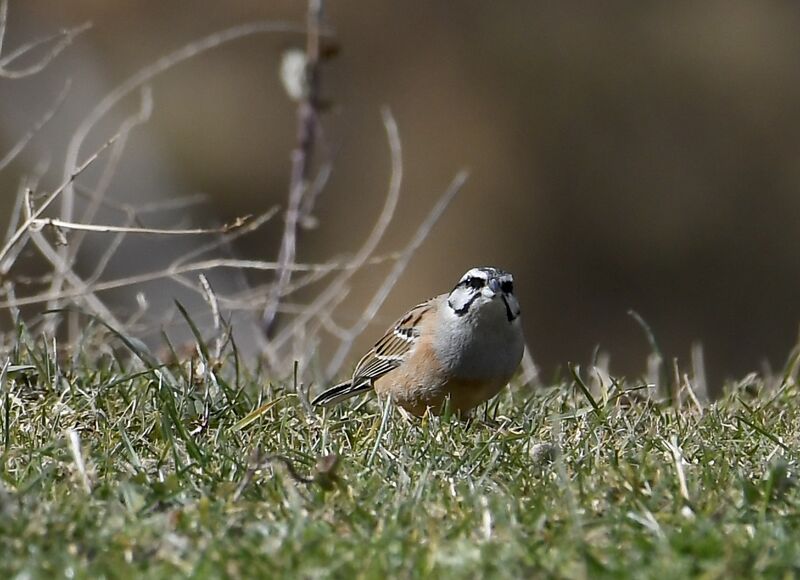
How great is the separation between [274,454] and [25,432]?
0.94 m

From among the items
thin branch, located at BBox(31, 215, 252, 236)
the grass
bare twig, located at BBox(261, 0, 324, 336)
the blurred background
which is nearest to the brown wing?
the grass

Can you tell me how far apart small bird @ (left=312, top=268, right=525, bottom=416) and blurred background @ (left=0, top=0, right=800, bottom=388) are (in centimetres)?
562

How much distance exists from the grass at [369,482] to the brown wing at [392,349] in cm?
57

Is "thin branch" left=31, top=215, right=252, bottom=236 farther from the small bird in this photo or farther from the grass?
the small bird

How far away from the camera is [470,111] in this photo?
513 inches

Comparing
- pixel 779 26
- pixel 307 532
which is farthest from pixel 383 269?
pixel 307 532

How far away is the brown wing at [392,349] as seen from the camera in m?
6.15

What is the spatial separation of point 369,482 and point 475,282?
6.82 ft

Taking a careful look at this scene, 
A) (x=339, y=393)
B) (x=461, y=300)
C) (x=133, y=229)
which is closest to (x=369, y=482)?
(x=133, y=229)

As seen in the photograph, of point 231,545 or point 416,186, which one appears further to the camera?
point 416,186

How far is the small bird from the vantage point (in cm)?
568

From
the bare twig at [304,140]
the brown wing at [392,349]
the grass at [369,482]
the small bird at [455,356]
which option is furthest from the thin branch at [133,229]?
the bare twig at [304,140]

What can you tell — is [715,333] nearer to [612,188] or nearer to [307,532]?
[612,188]

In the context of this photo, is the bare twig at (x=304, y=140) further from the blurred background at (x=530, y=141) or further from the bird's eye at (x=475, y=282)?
the blurred background at (x=530, y=141)
